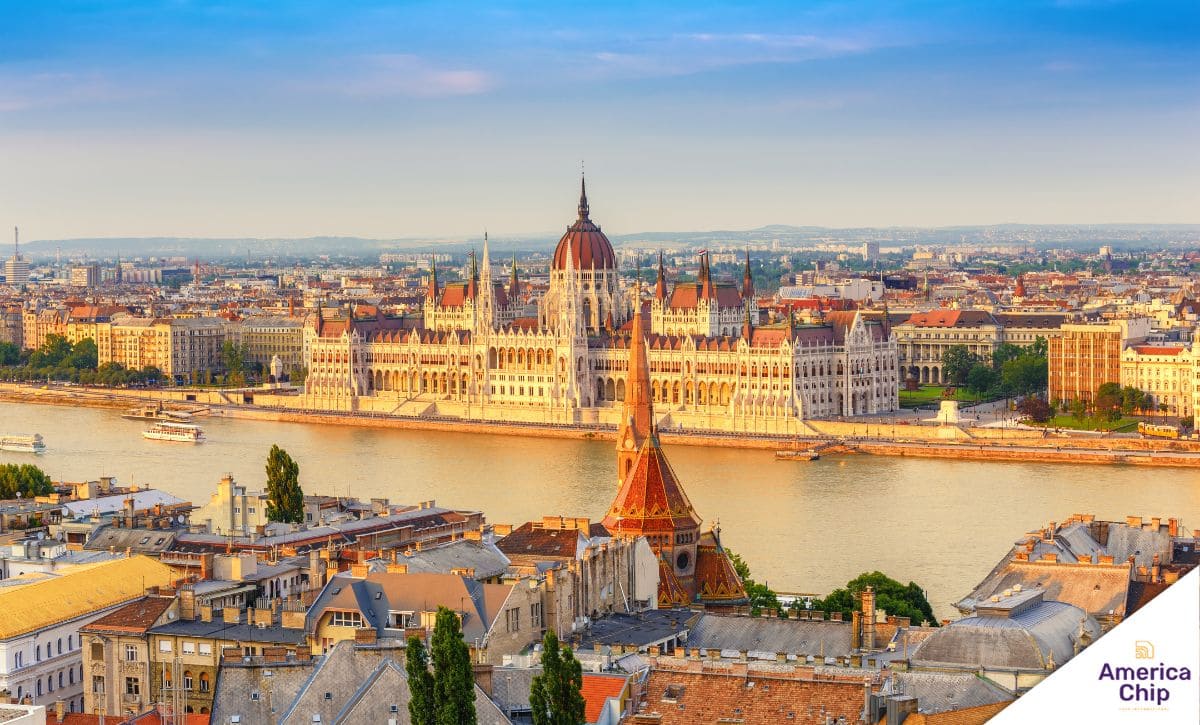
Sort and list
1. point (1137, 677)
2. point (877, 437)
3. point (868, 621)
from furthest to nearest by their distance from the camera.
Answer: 1. point (877, 437)
2. point (868, 621)
3. point (1137, 677)

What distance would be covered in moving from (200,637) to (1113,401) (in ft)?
81.4

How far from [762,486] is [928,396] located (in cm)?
1540

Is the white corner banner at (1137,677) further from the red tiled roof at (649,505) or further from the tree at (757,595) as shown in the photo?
the red tiled roof at (649,505)

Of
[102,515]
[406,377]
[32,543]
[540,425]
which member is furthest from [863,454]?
[32,543]

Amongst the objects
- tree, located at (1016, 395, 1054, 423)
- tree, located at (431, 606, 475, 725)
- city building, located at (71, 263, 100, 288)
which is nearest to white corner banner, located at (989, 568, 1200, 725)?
tree, located at (431, 606, 475, 725)

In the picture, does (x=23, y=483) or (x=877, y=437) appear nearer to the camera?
(x=23, y=483)

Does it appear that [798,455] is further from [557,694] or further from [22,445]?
[557,694]

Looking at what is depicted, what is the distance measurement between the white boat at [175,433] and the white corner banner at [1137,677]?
28.9m

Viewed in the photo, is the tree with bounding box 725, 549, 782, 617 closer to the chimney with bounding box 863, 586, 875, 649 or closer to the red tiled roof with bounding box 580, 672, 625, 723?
Result: the chimney with bounding box 863, 586, 875, 649

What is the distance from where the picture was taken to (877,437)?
29.5 metres

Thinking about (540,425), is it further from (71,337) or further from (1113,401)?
(71,337)

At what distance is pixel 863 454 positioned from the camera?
1122 inches

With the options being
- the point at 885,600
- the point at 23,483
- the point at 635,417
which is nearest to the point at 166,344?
the point at 23,483

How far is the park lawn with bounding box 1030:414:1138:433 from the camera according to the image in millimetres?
29250
